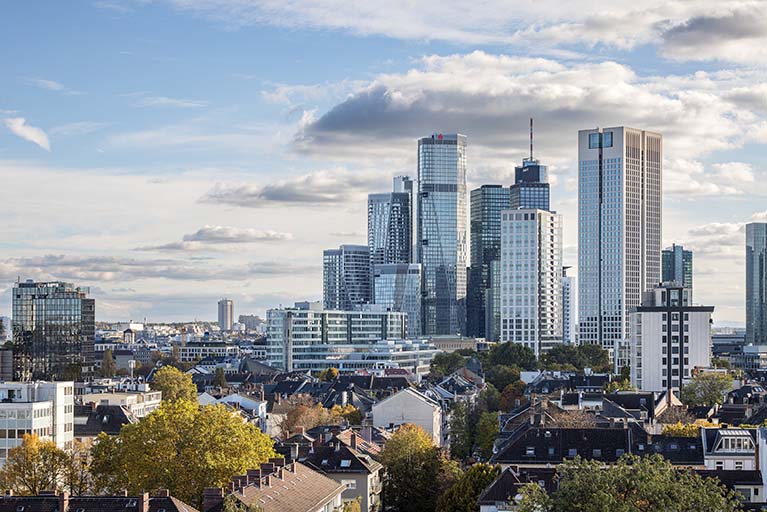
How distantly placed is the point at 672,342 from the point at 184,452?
117247mm

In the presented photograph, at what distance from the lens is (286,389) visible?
194 meters

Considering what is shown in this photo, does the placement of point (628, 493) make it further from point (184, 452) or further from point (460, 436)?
point (460, 436)

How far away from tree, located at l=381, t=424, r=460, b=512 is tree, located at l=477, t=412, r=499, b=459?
24448 mm

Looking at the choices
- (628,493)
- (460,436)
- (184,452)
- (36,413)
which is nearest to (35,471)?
(184,452)

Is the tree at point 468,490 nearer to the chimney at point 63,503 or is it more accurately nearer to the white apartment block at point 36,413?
the chimney at point 63,503

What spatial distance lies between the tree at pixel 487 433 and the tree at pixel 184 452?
141 feet

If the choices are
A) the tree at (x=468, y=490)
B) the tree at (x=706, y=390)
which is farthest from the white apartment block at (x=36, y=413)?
the tree at (x=706, y=390)

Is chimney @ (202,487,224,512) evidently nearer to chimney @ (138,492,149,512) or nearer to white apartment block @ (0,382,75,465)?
chimney @ (138,492,149,512)

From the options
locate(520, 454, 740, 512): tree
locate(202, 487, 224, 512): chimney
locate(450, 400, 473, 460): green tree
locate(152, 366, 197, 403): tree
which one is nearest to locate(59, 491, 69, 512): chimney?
locate(202, 487, 224, 512): chimney

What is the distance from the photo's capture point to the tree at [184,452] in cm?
8081

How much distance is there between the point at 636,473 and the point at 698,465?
41753mm

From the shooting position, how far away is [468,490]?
84.0 metres

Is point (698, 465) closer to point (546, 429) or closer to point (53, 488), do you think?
point (546, 429)

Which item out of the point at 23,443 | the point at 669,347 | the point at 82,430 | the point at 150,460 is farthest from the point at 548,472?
the point at 669,347
